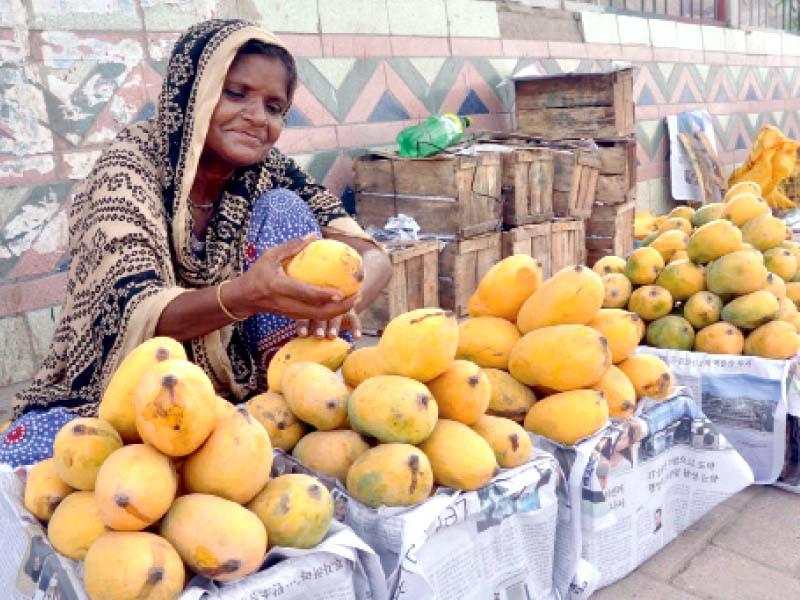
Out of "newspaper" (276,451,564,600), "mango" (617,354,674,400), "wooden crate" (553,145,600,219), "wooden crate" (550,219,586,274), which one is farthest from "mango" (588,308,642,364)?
"wooden crate" (553,145,600,219)

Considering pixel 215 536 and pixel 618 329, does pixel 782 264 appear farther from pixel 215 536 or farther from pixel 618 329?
pixel 215 536

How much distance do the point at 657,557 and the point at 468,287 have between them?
8.33 ft

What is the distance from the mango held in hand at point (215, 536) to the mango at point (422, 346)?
0.44 m

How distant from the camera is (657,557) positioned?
6.20 feet

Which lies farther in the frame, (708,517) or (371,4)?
(371,4)

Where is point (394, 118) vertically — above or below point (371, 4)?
below

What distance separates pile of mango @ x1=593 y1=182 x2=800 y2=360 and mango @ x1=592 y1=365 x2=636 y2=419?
607 millimetres

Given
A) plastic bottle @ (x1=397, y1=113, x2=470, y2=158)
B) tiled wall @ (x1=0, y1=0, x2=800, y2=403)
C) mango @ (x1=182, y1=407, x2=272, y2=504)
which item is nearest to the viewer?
mango @ (x1=182, y1=407, x2=272, y2=504)

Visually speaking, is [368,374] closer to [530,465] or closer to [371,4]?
[530,465]

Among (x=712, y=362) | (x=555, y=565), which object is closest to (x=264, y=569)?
(x=555, y=565)

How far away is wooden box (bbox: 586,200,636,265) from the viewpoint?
5.20m

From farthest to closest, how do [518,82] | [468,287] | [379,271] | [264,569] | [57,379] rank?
[518,82] < [468,287] < [379,271] < [57,379] < [264,569]

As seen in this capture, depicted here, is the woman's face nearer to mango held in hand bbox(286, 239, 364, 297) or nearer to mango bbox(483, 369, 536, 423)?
mango held in hand bbox(286, 239, 364, 297)

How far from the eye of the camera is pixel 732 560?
187 centimetres
